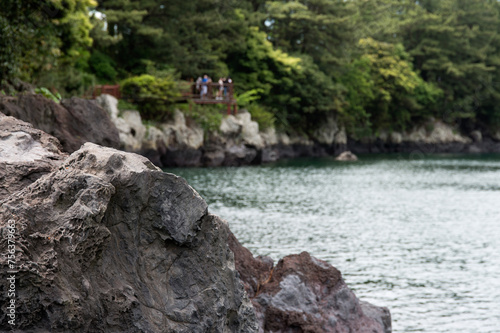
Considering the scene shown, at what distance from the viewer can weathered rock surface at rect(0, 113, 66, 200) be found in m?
4.93

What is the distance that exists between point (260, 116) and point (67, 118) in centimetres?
2957

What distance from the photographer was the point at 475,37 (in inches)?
2429

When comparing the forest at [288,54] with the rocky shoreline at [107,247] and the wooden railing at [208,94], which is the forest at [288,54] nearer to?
the wooden railing at [208,94]

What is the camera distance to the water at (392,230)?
36.1ft

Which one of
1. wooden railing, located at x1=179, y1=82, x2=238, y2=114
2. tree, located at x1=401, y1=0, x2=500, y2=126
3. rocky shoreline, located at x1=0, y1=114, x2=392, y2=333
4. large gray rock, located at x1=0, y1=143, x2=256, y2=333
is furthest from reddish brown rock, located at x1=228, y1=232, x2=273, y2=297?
tree, located at x1=401, y1=0, x2=500, y2=126

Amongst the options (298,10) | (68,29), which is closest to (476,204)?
(68,29)

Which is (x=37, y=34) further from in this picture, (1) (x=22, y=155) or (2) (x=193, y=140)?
(1) (x=22, y=155)

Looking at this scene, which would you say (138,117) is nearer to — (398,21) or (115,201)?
(115,201)

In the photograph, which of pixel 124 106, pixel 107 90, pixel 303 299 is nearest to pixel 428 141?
pixel 124 106

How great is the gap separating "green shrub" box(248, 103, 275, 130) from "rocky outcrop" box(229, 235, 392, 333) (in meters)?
35.5

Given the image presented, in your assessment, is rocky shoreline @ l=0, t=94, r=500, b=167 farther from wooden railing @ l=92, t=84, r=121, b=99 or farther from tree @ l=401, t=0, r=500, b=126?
tree @ l=401, t=0, r=500, b=126

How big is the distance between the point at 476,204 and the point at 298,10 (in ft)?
91.4

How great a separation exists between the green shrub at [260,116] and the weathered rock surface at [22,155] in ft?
124

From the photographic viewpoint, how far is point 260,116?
43.9 m
